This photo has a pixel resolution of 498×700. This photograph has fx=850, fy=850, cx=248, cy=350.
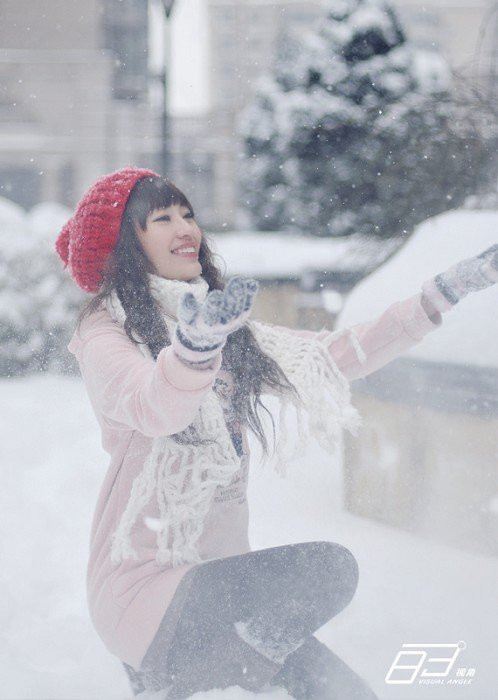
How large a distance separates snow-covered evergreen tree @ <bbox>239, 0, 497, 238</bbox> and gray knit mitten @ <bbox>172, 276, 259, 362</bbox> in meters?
3.33

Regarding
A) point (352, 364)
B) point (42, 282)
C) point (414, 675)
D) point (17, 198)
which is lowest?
point (17, 198)

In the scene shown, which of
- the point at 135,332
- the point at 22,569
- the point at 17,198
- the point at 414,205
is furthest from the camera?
the point at 17,198

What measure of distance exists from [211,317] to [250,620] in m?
0.67

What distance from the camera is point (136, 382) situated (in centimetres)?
144

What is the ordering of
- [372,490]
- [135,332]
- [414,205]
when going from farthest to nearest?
[414,205] < [372,490] < [135,332]

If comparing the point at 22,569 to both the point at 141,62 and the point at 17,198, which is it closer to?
the point at 141,62

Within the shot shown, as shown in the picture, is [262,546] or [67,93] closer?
[262,546]

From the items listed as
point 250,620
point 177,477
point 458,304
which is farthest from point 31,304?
point 250,620

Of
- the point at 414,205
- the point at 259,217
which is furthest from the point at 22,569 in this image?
the point at 259,217

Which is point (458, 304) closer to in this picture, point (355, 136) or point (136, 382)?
point (136, 382)

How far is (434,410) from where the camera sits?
2900 mm

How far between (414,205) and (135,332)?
13.6 feet

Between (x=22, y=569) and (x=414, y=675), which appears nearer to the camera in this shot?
(x=414, y=675)

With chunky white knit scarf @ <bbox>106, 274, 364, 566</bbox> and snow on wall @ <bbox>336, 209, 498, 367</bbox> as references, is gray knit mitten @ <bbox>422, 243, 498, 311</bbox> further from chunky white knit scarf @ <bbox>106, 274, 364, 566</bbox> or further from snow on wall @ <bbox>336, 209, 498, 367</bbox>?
snow on wall @ <bbox>336, 209, 498, 367</bbox>
